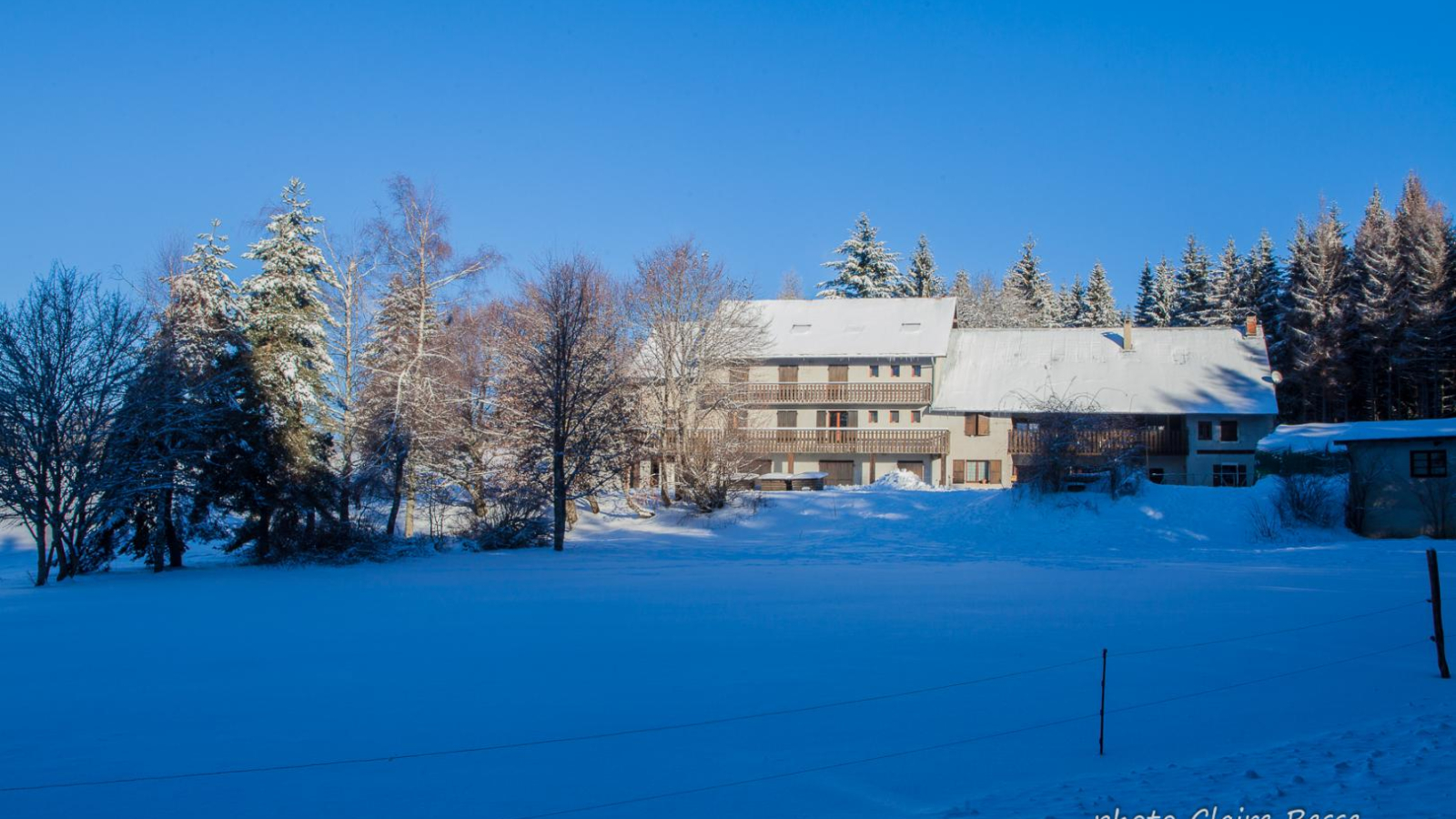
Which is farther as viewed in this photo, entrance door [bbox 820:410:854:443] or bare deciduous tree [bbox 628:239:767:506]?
entrance door [bbox 820:410:854:443]

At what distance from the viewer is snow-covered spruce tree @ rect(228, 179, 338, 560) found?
91.6 ft

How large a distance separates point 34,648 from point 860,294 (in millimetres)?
59461

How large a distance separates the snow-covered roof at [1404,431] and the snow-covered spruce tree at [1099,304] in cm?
4309

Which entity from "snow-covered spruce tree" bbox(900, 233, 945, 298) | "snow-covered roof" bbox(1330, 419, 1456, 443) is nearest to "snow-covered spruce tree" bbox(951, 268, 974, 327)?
"snow-covered spruce tree" bbox(900, 233, 945, 298)

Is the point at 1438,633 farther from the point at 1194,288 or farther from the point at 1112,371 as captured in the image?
the point at 1194,288

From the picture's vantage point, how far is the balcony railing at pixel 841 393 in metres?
50.2

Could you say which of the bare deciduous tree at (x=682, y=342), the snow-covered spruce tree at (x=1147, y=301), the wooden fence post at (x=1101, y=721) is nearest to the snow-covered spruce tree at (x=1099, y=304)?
the snow-covered spruce tree at (x=1147, y=301)

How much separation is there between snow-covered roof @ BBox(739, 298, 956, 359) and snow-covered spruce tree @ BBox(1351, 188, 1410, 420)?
69.7ft

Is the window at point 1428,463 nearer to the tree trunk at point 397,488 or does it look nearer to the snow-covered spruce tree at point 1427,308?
the snow-covered spruce tree at point 1427,308

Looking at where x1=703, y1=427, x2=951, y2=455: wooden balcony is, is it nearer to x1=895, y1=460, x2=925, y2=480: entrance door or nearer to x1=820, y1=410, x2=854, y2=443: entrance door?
x1=820, y1=410, x2=854, y2=443: entrance door

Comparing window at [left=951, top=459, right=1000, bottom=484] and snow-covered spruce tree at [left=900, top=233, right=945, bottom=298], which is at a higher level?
snow-covered spruce tree at [left=900, top=233, right=945, bottom=298]

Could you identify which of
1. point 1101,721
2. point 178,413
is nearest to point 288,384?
point 178,413

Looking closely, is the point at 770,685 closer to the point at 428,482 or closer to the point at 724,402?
the point at 428,482

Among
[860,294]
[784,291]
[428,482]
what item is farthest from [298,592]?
[784,291]
